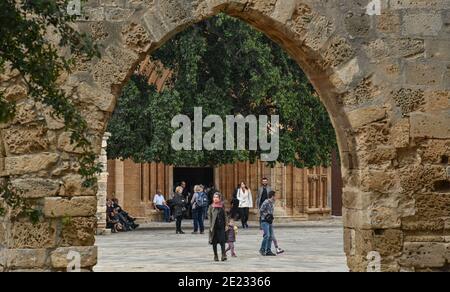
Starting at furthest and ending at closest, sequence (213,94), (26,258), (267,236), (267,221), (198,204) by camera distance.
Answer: (213,94)
(198,204)
(267,236)
(267,221)
(26,258)

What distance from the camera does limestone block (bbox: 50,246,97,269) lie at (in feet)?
31.0

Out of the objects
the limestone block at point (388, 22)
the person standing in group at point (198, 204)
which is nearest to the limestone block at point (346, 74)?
the limestone block at point (388, 22)

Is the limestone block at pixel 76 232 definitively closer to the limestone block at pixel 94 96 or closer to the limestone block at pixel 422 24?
the limestone block at pixel 94 96

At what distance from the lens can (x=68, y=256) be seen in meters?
9.48

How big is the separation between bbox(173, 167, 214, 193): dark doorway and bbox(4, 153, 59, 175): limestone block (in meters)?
27.1

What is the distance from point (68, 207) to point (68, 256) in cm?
40

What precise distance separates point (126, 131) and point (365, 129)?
16.1 metres

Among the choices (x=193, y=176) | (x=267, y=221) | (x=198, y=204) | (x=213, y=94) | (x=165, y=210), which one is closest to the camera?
(x=267, y=221)

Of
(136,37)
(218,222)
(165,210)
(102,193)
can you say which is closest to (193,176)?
(165,210)

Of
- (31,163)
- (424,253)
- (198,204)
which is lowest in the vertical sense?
(424,253)

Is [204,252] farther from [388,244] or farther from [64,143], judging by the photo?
[64,143]

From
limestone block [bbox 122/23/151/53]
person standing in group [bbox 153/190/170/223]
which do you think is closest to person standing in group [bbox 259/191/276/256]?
limestone block [bbox 122/23/151/53]

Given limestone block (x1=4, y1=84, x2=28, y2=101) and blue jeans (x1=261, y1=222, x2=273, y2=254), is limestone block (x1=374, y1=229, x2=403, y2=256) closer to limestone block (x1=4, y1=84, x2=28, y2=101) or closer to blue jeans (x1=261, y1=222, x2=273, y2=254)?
limestone block (x1=4, y1=84, x2=28, y2=101)

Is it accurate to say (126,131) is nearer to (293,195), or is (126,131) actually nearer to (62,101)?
(293,195)
